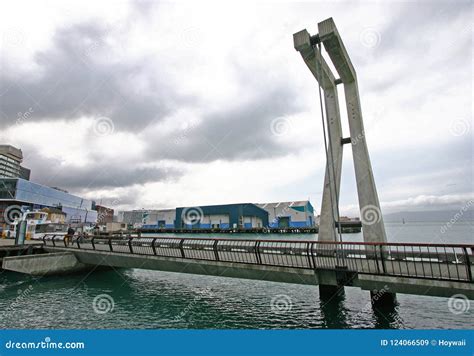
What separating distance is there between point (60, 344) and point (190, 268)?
608 centimetres

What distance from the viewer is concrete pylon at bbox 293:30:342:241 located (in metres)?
13.1

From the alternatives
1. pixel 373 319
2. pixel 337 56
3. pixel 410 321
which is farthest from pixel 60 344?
pixel 337 56

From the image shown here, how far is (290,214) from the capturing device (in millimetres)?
84188

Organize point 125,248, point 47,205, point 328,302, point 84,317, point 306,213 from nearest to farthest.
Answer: point 84,317
point 328,302
point 125,248
point 47,205
point 306,213

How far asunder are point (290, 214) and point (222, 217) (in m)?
22.7

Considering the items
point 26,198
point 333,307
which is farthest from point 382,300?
point 26,198

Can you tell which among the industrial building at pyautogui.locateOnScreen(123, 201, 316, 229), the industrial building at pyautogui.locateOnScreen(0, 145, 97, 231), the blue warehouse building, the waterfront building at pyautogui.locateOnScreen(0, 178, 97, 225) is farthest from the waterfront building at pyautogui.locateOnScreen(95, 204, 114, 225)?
A: the blue warehouse building

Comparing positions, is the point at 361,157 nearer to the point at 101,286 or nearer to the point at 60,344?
the point at 60,344

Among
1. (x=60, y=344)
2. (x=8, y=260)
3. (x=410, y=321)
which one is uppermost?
(x=8, y=260)

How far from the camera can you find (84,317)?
30.4 ft

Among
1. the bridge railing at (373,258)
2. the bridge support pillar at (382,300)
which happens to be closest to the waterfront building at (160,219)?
the bridge railing at (373,258)

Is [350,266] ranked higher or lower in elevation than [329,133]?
lower

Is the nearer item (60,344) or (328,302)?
(60,344)

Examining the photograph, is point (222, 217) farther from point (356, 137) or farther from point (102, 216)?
point (356, 137)
